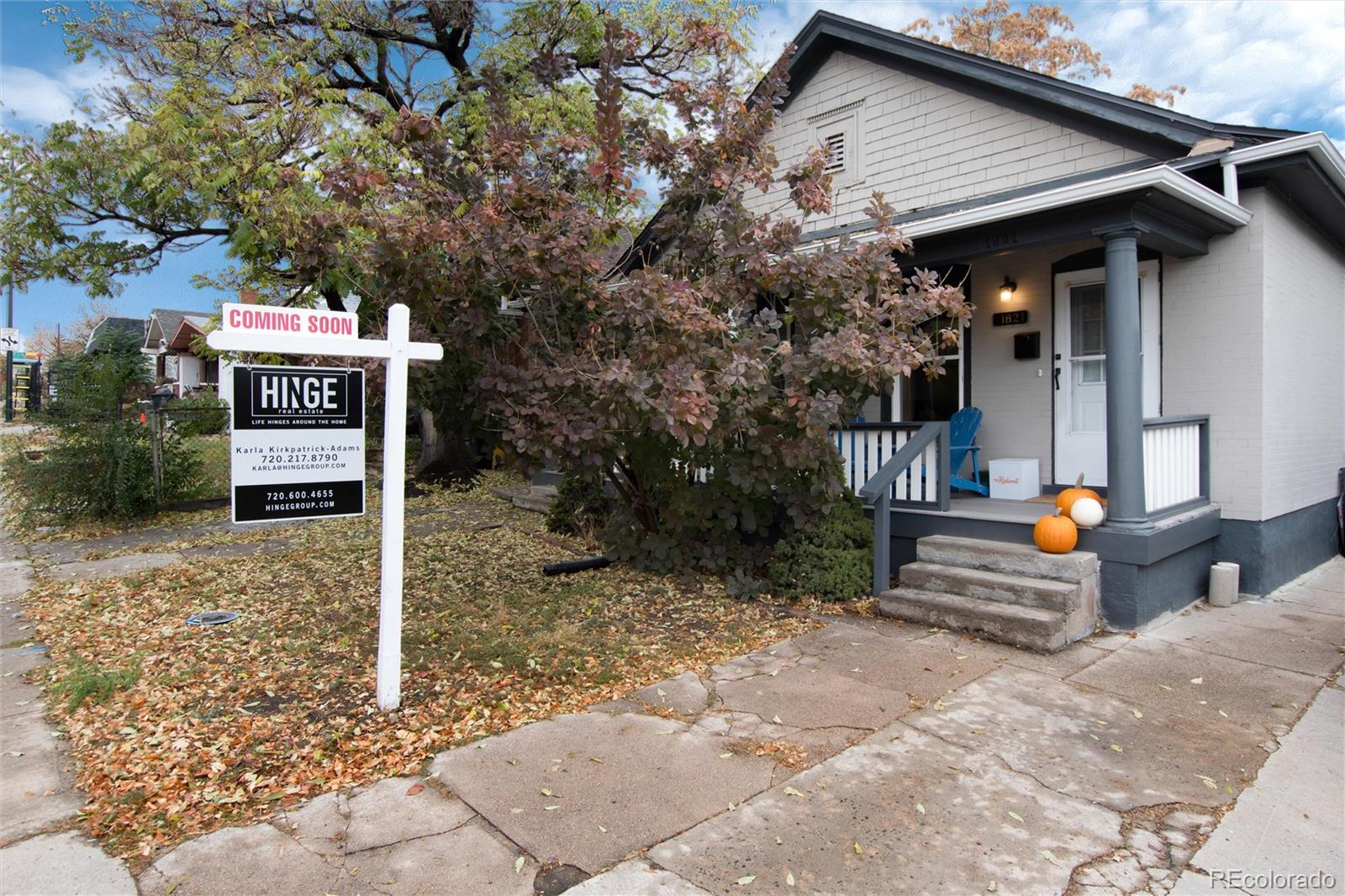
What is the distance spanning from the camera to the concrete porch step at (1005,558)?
16.6ft

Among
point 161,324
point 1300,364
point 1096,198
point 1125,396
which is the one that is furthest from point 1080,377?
point 161,324

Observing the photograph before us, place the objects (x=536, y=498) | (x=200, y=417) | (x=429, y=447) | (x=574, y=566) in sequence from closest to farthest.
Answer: (x=574, y=566) → (x=536, y=498) → (x=429, y=447) → (x=200, y=417)

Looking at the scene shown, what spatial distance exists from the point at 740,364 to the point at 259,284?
8911mm

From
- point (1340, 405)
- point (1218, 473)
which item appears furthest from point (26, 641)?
point (1340, 405)

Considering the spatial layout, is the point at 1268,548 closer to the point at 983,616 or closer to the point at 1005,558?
the point at 1005,558

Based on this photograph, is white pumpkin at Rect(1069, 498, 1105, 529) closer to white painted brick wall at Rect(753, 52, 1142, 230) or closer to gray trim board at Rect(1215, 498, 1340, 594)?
gray trim board at Rect(1215, 498, 1340, 594)

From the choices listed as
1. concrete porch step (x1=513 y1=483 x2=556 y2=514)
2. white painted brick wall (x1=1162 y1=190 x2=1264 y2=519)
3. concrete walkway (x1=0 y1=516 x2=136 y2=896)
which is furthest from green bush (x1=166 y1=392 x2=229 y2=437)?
white painted brick wall (x1=1162 y1=190 x2=1264 y2=519)

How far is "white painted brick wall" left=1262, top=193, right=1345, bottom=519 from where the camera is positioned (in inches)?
Answer: 241

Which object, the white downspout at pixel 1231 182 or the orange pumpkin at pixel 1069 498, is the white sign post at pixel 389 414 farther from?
the white downspout at pixel 1231 182

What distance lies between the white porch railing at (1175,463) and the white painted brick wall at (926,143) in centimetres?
238

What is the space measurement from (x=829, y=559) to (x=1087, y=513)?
1759mm

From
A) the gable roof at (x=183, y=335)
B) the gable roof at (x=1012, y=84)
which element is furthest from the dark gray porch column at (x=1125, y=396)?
the gable roof at (x=183, y=335)

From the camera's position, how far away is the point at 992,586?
5.11 meters

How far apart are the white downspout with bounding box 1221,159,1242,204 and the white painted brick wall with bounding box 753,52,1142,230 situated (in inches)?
34.2
